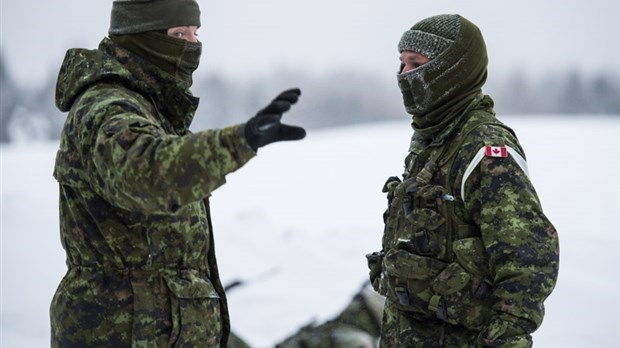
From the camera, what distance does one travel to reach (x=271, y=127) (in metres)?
1.67

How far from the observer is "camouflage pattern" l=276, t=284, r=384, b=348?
3.85 meters

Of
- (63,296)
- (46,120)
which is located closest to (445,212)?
(63,296)

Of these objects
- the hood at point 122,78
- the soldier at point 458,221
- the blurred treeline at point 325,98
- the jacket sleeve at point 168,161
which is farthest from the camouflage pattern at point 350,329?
the blurred treeline at point 325,98

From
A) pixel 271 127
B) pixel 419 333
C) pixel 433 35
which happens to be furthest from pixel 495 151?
pixel 271 127

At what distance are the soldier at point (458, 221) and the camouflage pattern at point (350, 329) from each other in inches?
50.2

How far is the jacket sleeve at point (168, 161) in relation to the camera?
1.66 m

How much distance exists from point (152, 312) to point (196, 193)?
52 cm

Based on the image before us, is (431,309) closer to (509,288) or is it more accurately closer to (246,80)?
(509,288)

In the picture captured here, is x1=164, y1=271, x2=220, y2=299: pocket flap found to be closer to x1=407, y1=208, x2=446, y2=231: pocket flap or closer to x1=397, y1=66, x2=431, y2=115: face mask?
x1=407, y1=208, x2=446, y2=231: pocket flap

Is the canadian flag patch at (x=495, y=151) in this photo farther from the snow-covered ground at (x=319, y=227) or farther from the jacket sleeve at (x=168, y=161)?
the snow-covered ground at (x=319, y=227)

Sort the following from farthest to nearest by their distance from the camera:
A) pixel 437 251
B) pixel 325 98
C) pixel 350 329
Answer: pixel 325 98 < pixel 350 329 < pixel 437 251

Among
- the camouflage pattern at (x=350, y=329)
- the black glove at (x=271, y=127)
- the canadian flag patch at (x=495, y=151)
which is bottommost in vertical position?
the camouflage pattern at (x=350, y=329)

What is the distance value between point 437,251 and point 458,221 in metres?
0.12

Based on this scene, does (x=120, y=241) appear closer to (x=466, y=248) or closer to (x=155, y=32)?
(x=155, y=32)
